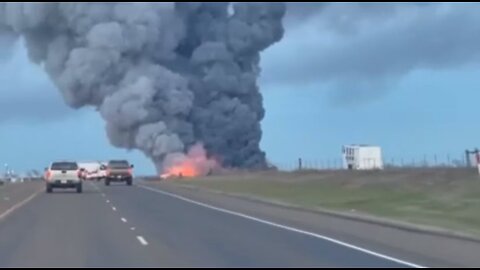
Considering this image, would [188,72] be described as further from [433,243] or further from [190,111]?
[433,243]

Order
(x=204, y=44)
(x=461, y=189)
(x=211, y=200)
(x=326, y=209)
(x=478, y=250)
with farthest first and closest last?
(x=204, y=44) < (x=211, y=200) < (x=461, y=189) < (x=326, y=209) < (x=478, y=250)

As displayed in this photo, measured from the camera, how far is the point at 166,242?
2409cm

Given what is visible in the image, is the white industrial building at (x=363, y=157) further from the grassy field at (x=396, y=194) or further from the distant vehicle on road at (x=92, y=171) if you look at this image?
the distant vehicle on road at (x=92, y=171)

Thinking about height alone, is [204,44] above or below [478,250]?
above

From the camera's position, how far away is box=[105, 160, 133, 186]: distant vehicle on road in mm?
81188

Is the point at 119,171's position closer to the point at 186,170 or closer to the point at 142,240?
the point at 186,170

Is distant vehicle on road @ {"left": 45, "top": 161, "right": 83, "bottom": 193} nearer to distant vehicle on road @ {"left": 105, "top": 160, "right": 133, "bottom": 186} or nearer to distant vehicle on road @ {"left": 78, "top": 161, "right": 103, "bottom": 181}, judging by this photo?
distant vehicle on road @ {"left": 105, "top": 160, "right": 133, "bottom": 186}

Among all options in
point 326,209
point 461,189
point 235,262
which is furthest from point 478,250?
point 461,189

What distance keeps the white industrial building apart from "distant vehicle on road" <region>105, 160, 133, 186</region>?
16.7 meters

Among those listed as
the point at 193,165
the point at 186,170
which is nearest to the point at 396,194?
the point at 193,165

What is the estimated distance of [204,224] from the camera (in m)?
31.1

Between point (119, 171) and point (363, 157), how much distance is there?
735 inches

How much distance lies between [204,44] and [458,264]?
257ft

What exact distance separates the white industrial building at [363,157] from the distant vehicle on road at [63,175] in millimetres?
26736
